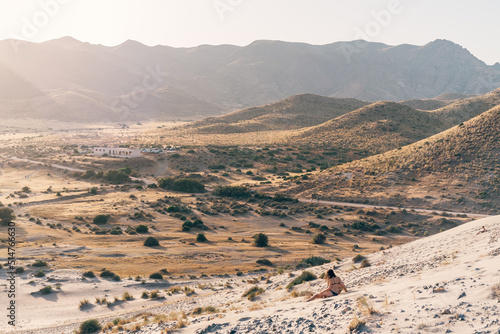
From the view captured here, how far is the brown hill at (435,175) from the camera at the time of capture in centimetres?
4684

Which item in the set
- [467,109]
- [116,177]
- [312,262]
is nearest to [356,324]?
[312,262]

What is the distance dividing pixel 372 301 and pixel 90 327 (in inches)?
440

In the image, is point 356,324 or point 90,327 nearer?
point 356,324

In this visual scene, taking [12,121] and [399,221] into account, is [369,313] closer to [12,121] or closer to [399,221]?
[399,221]

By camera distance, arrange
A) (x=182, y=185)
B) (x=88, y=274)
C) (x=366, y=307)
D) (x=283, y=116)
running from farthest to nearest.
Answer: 1. (x=283, y=116)
2. (x=182, y=185)
3. (x=88, y=274)
4. (x=366, y=307)

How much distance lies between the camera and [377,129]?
3846 inches

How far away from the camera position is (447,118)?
115250 mm

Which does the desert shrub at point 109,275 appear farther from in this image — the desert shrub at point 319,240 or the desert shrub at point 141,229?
the desert shrub at point 319,240

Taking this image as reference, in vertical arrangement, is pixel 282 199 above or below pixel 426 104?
below

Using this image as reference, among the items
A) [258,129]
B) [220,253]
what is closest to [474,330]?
[220,253]

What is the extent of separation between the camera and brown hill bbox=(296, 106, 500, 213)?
4684cm

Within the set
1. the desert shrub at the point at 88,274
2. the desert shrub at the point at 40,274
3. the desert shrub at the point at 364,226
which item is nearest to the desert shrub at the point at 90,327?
the desert shrub at the point at 88,274

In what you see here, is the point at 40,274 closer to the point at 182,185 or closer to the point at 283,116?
the point at 182,185

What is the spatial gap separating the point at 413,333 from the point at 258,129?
115 m
